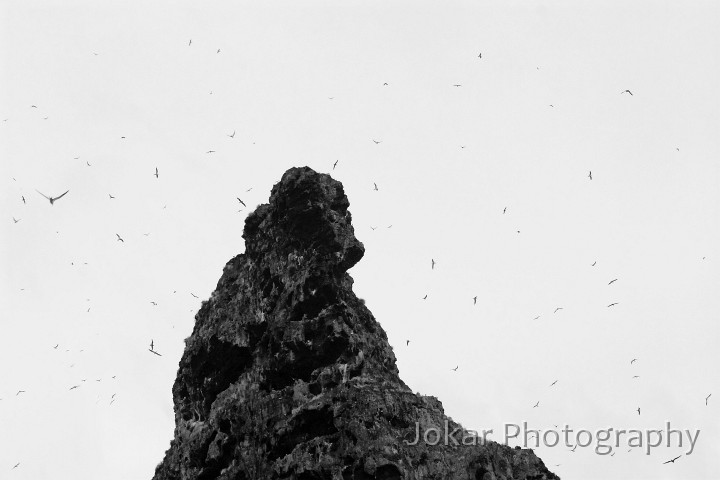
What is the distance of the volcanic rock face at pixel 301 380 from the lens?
2908cm

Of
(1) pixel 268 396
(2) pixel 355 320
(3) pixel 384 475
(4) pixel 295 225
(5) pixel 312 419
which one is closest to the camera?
(3) pixel 384 475

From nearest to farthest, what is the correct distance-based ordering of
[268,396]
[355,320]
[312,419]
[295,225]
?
[312,419]
[268,396]
[355,320]
[295,225]

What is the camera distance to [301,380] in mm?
33375

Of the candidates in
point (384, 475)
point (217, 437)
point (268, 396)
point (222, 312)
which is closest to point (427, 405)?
point (384, 475)

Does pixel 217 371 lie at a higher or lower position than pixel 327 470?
higher

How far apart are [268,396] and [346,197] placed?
12466 mm

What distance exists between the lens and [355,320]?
35.5 meters

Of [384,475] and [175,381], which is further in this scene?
[175,381]

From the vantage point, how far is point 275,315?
35.6 m

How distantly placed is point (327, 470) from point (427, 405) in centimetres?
583

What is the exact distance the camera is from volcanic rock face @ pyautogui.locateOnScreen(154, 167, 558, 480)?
2908 centimetres

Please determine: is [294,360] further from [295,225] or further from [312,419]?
[295,225]

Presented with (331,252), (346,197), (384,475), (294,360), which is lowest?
(384,475)

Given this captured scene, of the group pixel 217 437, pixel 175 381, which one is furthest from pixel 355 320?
pixel 175 381
